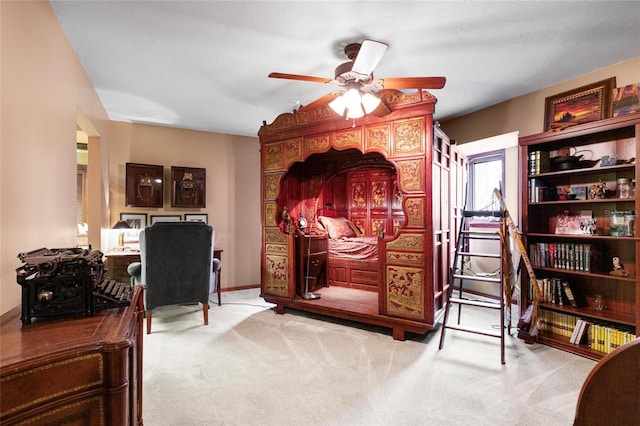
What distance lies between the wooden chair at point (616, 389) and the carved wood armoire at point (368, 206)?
2.40m

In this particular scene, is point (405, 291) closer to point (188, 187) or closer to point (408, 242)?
point (408, 242)

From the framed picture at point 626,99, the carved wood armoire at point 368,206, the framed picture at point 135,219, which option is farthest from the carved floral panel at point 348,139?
the framed picture at point 135,219

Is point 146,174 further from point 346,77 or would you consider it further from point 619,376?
point 619,376

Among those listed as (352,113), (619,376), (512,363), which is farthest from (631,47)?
(619,376)

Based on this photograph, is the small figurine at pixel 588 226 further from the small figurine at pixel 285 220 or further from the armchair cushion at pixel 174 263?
the armchair cushion at pixel 174 263

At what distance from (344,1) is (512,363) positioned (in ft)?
10.4

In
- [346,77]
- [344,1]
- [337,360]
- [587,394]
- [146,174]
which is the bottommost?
[337,360]

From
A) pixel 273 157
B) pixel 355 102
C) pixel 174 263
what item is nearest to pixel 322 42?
pixel 355 102

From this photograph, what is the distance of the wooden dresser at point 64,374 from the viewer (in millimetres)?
859

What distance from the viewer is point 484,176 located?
16.1 ft

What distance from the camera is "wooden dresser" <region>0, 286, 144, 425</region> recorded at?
0.86 metres

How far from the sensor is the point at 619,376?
2.21 feet

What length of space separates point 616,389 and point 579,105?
3.78 m

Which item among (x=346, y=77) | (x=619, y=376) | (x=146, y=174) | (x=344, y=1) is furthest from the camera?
(x=146, y=174)
